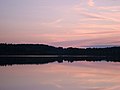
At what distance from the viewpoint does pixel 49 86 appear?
21.2m

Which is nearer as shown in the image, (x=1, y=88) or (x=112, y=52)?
(x=1, y=88)

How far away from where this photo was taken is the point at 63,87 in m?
20.7

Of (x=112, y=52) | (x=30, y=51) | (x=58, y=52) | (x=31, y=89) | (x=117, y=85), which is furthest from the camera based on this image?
(x=58, y=52)

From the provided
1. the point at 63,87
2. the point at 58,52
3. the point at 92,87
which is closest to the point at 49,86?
the point at 63,87

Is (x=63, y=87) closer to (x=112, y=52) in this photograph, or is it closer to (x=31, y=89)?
(x=31, y=89)

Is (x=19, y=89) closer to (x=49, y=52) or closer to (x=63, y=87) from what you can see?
(x=63, y=87)

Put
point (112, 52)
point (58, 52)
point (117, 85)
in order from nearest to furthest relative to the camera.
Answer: point (117, 85)
point (112, 52)
point (58, 52)

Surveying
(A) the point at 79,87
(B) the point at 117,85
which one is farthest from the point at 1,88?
(B) the point at 117,85

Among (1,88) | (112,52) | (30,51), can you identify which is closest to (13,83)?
(1,88)

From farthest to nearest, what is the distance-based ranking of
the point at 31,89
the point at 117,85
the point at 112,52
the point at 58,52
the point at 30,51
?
the point at 58,52 → the point at 30,51 → the point at 112,52 → the point at 117,85 → the point at 31,89

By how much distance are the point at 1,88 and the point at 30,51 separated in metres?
103

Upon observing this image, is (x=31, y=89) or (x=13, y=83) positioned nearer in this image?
(x=31, y=89)

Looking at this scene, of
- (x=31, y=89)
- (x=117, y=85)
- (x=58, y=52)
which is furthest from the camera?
(x=58, y=52)

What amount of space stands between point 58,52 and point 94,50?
47.0 ft
